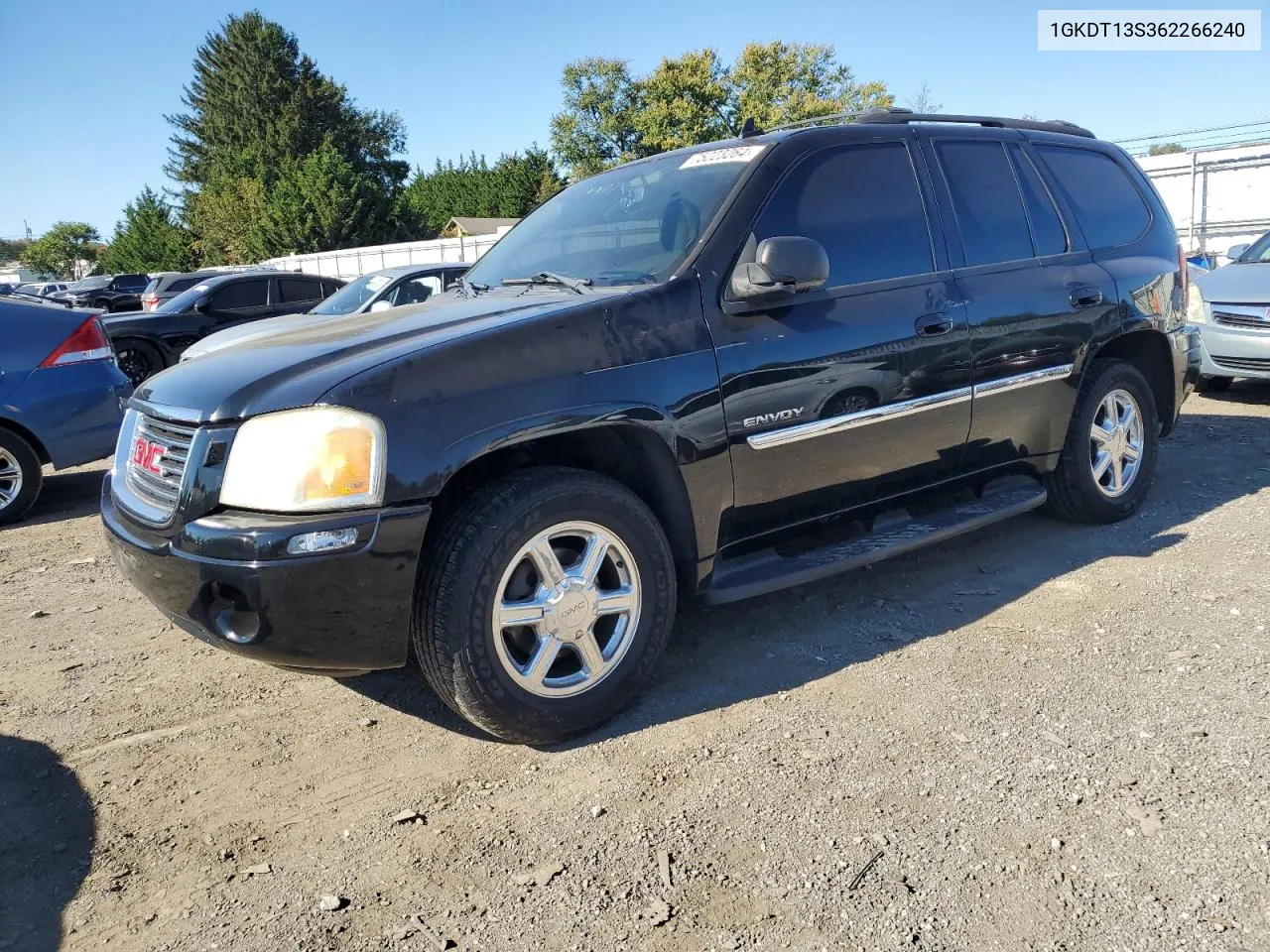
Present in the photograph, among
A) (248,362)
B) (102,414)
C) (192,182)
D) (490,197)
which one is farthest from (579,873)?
(192,182)

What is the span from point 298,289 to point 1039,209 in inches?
467

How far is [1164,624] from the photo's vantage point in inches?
146

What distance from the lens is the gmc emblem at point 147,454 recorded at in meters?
2.92

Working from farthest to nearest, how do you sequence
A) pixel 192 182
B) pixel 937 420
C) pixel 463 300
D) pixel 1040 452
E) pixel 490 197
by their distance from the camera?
pixel 192 182, pixel 490 197, pixel 1040 452, pixel 937 420, pixel 463 300

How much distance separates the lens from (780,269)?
320 centimetres

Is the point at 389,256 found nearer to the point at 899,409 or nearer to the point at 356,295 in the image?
the point at 356,295

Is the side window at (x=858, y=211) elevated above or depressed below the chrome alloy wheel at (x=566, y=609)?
above

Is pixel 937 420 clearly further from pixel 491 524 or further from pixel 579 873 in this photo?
pixel 579 873

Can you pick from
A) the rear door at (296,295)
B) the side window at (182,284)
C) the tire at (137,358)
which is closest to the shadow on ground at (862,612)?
the tire at (137,358)

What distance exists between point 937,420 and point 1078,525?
1.56 m

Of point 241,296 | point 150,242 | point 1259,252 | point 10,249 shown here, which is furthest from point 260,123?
point 10,249

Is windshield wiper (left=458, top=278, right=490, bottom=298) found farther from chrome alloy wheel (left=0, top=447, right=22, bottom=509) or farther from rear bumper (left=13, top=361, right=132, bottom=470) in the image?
chrome alloy wheel (left=0, top=447, right=22, bottom=509)

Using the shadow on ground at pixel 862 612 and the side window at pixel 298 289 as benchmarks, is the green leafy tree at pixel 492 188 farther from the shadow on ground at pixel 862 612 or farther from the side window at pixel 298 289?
the shadow on ground at pixel 862 612

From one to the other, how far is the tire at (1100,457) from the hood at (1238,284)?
3655mm
